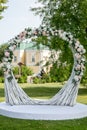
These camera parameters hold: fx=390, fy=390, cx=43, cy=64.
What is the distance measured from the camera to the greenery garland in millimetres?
13945

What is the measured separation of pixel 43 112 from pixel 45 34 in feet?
10.4

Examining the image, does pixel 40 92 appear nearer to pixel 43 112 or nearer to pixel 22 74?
pixel 43 112

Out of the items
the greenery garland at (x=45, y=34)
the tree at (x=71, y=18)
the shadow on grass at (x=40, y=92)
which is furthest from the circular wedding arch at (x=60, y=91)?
the tree at (x=71, y=18)

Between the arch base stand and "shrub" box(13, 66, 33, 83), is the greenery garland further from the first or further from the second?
"shrub" box(13, 66, 33, 83)

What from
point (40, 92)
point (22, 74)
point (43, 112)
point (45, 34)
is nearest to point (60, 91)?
point (43, 112)

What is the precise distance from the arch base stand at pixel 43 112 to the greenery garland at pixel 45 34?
1.07 metres

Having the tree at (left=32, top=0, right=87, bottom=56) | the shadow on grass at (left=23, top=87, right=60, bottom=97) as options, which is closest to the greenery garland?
the shadow on grass at (left=23, top=87, right=60, bottom=97)

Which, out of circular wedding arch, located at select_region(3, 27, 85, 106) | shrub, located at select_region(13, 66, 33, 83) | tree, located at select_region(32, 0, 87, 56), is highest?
tree, located at select_region(32, 0, 87, 56)

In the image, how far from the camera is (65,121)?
39.5ft

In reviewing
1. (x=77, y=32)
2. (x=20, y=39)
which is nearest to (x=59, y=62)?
(x=77, y=32)

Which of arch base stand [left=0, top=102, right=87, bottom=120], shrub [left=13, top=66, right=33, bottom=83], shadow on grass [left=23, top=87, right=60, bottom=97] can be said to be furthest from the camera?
shrub [left=13, top=66, right=33, bottom=83]

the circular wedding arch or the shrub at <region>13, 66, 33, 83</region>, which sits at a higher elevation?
the circular wedding arch

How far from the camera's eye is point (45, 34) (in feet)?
47.0

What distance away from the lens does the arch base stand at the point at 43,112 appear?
12289mm
